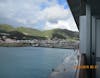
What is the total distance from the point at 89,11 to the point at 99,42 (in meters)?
0.49

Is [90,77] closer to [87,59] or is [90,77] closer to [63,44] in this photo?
[87,59]

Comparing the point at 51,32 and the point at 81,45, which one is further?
the point at 51,32

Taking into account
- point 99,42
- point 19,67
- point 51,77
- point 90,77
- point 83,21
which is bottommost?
point 19,67

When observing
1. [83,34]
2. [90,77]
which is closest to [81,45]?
[83,34]

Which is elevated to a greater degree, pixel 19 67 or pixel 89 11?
pixel 89 11

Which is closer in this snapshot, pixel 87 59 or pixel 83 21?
pixel 87 59

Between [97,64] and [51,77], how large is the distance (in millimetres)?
1768

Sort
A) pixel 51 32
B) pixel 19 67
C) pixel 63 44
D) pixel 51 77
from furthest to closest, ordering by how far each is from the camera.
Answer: pixel 19 67 → pixel 63 44 → pixel 51 32 → pixel 51 77

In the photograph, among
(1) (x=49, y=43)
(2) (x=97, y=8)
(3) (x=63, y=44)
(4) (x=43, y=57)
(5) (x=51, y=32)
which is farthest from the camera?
(4) (x=43, y=57)

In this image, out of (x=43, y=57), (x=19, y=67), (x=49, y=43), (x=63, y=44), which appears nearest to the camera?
(x=49, y=43)

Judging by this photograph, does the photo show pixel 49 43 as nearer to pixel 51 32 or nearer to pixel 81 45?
pixel 51 32

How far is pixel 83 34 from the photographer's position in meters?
4.30

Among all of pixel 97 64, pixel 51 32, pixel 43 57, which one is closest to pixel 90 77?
pixel 97 64

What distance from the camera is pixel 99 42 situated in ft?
11.9
